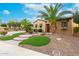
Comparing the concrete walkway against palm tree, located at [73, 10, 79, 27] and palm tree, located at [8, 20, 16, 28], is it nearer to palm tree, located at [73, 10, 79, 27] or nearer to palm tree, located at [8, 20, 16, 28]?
palm tree, located at [8, 20, 16, 28]

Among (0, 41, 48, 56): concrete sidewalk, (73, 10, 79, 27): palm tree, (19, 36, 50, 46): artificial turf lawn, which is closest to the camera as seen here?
(0, 41, 48, 56): concrete sidewalk

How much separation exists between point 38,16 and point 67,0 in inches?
43.7

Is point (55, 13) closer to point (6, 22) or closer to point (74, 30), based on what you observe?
point (74, 30)

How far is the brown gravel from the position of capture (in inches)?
351

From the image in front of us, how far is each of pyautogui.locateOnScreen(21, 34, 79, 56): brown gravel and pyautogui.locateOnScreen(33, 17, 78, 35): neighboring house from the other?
242 mm

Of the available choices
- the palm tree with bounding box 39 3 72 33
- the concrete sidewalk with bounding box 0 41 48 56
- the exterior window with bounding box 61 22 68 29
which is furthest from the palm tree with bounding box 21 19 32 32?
the exterior window with bounding box 61 22 68 29

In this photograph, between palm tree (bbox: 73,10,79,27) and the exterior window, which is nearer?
palm tree (bbox: 73,10,79,27)

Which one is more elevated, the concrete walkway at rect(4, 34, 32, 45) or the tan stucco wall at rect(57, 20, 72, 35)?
the tan stucco wall at rect(57, 20, 72, 35)

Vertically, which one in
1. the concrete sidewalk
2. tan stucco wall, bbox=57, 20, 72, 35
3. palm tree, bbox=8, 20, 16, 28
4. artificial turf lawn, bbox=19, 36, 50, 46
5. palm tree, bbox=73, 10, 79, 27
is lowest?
the concrete sidewalk

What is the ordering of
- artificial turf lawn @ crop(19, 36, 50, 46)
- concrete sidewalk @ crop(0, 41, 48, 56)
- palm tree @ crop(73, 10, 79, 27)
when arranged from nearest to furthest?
concrete sidewalk @ crop(0, 41, 48, 56), palm tree @ crop(73, 10, 79, 27), artificial turf lawn @ crop(19, 36, 50, 46)

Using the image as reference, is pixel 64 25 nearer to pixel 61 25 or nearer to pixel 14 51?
pixel 61 25

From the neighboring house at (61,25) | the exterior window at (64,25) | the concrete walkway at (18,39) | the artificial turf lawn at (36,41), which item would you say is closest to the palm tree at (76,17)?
the neighboring house at (61,25)

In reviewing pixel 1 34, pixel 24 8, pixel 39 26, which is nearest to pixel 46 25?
pixel 39 26

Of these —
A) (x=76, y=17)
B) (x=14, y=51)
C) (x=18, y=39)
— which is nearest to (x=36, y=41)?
(x=18, y=39)
